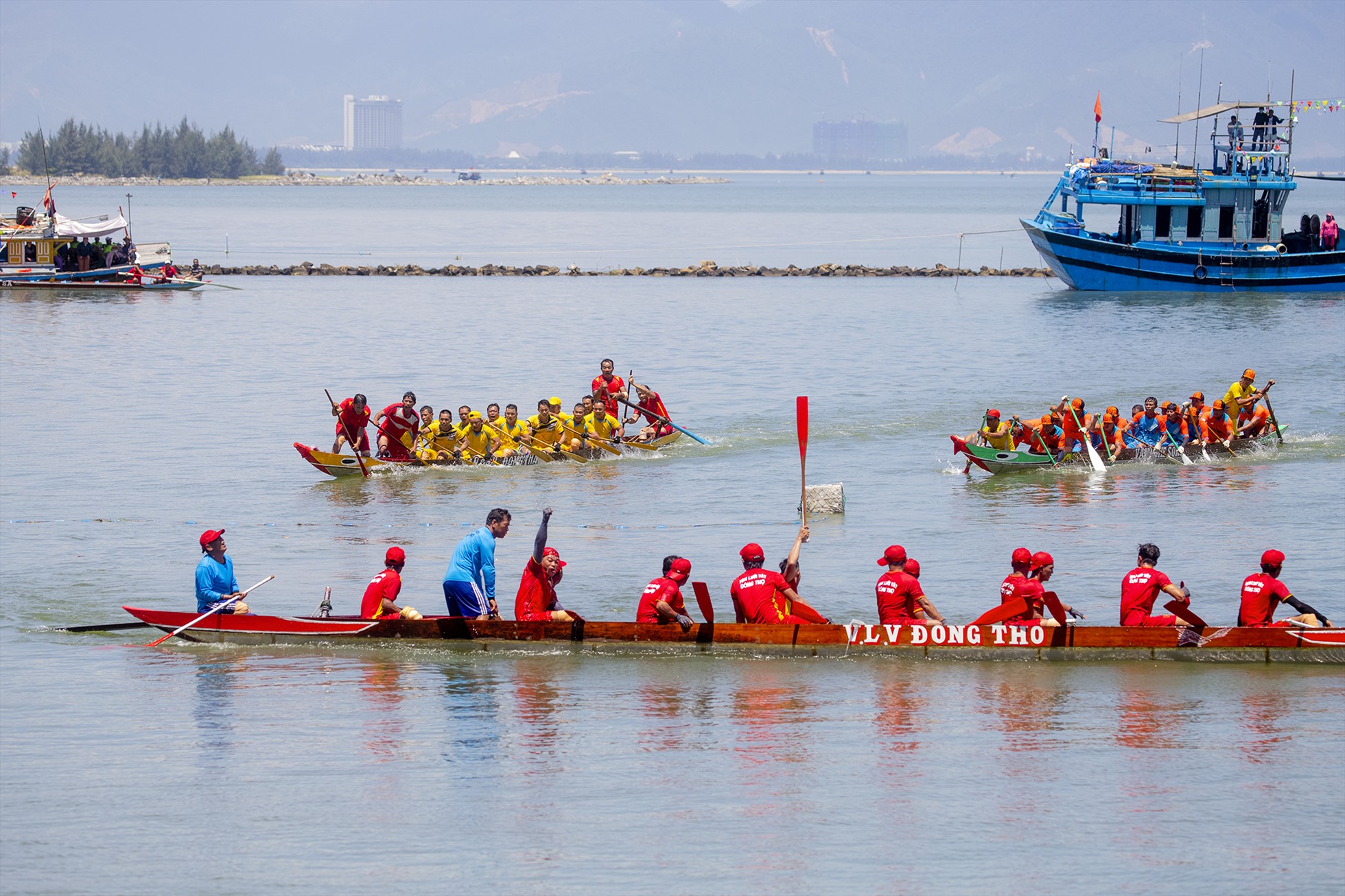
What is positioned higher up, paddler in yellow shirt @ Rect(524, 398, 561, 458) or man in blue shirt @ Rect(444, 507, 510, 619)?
paddler in yellow shirt @ Rect(524, 398, 561, 458)

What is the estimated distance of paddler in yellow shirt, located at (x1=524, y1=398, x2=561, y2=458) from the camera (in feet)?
102

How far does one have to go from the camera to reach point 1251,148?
60.4 meters

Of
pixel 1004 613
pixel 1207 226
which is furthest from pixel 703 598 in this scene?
pixel 1207 226

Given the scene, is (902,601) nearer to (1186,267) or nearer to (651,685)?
(651,685)

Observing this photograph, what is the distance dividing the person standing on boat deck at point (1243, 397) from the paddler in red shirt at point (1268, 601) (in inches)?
601

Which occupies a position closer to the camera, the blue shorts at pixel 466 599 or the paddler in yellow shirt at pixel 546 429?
the blue shorts at pixel 466 599

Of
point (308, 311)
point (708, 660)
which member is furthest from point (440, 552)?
point (308, 311)

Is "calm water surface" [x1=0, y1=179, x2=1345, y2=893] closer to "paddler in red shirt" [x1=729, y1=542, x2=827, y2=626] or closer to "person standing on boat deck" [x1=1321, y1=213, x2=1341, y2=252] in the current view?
"paddler in red shirt" [x1=729, y1=542, x2=827, y2=626]

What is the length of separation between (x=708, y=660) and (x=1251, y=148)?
50.4 metres

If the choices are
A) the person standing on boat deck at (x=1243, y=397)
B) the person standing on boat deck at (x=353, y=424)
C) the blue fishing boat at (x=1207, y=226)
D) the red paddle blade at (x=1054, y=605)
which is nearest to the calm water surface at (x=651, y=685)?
the red paddle blade at (x=1054, y=605)

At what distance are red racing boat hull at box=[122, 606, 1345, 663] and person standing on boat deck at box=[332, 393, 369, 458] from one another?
11.3 metres

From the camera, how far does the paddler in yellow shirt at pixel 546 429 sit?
31.1m

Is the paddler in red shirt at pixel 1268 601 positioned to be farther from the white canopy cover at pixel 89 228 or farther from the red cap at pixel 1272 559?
the white canopy cover at pixel 89 228

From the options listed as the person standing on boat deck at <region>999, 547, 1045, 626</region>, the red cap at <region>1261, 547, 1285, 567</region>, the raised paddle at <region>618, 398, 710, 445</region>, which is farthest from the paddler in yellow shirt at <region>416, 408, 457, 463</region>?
the red cap at <region>1261, 547, 1285, 567</region>
